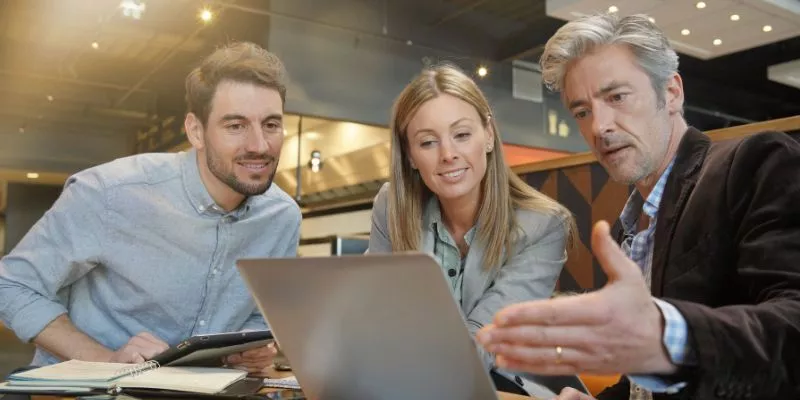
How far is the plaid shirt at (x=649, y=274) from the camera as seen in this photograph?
→ 0.75 m

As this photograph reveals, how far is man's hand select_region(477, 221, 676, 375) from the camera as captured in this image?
70 cm

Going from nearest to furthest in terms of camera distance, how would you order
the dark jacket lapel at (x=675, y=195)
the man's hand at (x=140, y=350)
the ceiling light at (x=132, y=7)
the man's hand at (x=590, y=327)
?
the man's hand at (x=590, y=327) → the dark jacket lapel at (x=675, y=195) → the man's hand at (x=140, y=350) → the ceiling light at (x=132, y=7)

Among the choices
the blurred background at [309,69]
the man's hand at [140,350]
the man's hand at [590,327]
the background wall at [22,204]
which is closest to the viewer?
the man's hand at [590,327]

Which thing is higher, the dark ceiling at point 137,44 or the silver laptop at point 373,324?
the dark ceiling at point 137,44

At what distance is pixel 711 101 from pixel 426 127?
881 centimetres

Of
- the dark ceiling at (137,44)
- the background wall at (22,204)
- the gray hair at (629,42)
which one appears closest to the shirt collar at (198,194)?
the gray hair at (629,42)

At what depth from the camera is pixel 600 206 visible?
8.71ft

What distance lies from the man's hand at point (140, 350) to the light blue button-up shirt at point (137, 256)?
13.4 inches

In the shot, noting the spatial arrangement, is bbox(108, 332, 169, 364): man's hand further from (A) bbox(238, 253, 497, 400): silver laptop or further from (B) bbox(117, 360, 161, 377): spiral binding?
(A) bbox(238, 253, 497, 400): silver laptop

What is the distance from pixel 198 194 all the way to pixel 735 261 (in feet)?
4.75

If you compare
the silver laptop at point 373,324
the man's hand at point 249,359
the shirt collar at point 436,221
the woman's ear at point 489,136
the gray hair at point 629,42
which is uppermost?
the gray hair at point 629,42

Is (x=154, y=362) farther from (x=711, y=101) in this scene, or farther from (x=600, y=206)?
(x=711, y=101)

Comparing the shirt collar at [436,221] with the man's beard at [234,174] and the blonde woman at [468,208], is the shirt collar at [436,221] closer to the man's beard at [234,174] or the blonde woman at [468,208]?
the blonde woman at [468,208]

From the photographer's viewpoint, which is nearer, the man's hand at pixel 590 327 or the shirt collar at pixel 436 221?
the man's hand at pixel 590 327
